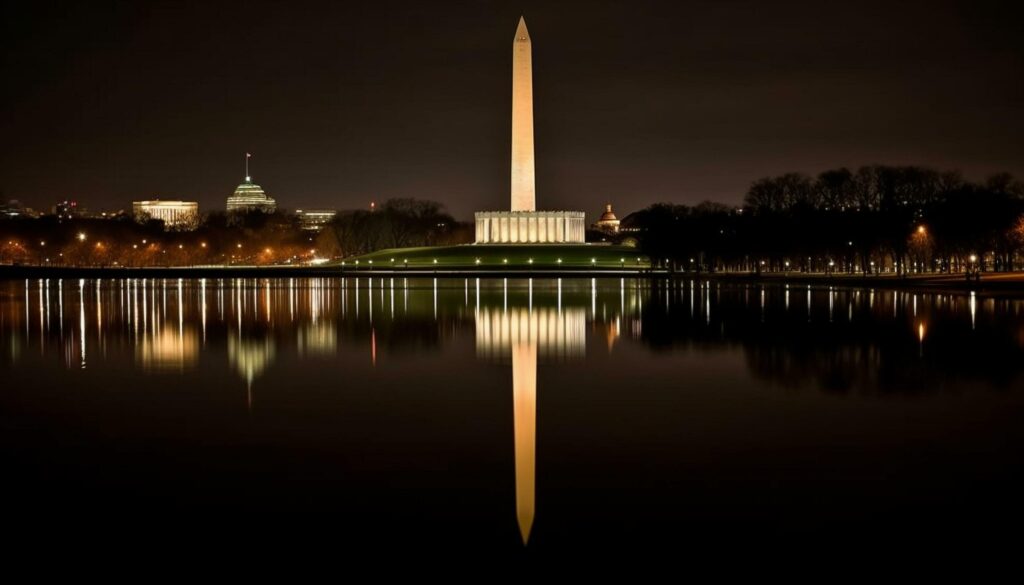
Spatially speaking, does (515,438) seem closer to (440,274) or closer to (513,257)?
(440,274)

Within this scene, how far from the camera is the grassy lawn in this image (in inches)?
3231

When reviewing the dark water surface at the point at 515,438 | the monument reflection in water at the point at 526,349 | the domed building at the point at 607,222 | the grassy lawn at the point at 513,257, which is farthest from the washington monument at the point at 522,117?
the domed building at the point at 607,222

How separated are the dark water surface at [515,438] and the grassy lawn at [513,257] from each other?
6076 centimetres

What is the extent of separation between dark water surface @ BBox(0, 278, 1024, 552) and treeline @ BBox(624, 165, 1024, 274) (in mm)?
39312

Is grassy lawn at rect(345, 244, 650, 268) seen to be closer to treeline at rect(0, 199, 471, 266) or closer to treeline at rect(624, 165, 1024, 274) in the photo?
treeline at rect(624, 165, 1024, 274)

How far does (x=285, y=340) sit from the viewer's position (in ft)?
66.6

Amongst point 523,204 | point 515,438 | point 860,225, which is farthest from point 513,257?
point 515,438

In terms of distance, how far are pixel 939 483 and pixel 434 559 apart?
13.3 ft

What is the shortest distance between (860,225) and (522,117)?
25290 mm

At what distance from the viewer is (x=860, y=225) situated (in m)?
60.5

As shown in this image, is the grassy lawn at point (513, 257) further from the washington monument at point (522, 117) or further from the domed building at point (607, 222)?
the domed building at point (607, 222)

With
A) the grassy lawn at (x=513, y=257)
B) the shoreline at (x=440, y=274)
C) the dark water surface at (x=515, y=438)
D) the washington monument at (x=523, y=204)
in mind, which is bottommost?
the dark water surface at (x=515, y=438)

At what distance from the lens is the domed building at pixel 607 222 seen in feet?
601

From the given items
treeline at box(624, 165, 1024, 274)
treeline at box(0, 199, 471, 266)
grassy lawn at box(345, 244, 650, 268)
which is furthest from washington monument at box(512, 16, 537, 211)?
treeline at box(0, 199, 471, 266)
